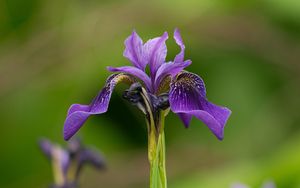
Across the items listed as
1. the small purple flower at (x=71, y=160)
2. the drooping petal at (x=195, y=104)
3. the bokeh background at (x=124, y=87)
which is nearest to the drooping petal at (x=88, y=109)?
the drooping petal at (x=195, y=104)

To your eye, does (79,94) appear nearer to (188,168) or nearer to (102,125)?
(102,125)

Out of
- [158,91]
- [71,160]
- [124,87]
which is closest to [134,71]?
[158,91]

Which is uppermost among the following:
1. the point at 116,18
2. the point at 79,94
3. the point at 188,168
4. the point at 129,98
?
the point at 129,98

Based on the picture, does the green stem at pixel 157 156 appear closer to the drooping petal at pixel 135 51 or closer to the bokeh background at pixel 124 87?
the drooping petal at pixel 135 51

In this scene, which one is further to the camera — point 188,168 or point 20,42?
point 20,42

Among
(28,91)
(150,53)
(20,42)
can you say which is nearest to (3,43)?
(20,42)

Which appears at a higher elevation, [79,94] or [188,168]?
[79,94]
